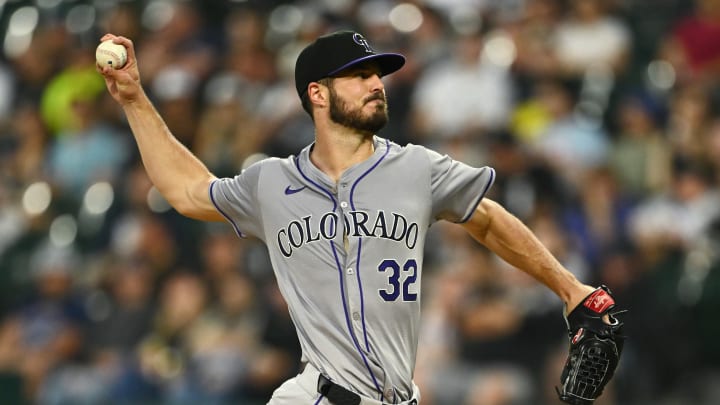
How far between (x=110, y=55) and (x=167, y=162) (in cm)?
48

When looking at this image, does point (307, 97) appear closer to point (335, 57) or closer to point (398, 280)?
point (335, 57)

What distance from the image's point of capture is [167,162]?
493 centimetres

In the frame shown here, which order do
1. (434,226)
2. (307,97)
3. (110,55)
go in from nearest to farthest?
1. (307,97)
2. (110,55)
3. (434,226)

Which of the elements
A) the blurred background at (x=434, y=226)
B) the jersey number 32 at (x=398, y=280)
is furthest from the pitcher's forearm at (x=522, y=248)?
the blurred background at (x=434, y=226)

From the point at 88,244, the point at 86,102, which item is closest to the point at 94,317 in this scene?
the point at 88,244

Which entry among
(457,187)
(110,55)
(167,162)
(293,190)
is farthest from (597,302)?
(110,55)

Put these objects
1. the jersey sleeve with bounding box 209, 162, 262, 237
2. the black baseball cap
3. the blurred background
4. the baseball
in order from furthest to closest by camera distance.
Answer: the blurred background
the baseball
the jersey sleeve with bounding box 209, 162, 262, 237
the black baseball cap

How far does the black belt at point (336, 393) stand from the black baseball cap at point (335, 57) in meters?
1.13

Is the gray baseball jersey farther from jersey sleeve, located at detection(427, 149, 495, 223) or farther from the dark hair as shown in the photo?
the dark hair

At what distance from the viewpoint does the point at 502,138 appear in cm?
903

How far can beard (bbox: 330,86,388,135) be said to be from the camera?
4602 millimetres

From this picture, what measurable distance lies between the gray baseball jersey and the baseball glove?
58 centimetres

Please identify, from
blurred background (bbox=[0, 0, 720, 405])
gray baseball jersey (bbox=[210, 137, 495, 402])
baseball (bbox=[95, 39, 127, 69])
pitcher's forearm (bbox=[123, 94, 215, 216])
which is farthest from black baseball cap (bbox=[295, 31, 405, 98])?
blurred background (bbox=[0, 0, 720, 405])

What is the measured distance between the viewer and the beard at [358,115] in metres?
4.60
